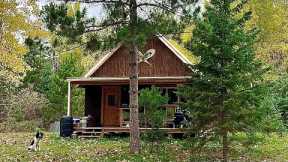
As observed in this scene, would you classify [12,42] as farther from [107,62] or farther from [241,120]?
[241,120]

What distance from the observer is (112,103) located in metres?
25.6

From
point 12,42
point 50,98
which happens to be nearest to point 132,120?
point 12,42

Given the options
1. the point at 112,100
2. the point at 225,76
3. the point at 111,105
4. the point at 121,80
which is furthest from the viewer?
the point at 112,100

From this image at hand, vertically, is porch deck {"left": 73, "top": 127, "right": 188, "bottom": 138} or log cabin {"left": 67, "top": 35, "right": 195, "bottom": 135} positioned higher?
log cabin {"left": 67, "top": 35, "right": 195, "bottom": 135}

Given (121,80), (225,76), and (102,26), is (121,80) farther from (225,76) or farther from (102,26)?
(225,76)

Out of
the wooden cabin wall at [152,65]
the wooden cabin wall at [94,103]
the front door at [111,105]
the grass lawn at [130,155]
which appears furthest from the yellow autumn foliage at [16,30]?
the wooden cabin wall at [94,103]

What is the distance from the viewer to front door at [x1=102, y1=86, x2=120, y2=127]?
25375 mm

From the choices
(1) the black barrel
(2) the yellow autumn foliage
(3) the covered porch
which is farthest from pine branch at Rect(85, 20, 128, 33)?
(1) the black barrel

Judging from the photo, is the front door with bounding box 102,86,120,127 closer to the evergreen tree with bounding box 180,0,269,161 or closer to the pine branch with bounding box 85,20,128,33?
the pine branch with bounding box 85,20,128,33

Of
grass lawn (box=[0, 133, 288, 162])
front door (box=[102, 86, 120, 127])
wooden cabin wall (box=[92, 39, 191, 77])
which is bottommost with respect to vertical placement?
grass lawn (box=[0, 133, 288, 162])

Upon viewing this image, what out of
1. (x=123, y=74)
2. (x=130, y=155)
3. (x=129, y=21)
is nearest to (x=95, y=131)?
(x=123, y=74)

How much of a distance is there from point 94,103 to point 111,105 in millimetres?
1476

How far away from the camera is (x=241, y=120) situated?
13.6 m

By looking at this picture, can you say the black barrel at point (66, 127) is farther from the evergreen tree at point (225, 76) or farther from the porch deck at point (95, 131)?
the evergreen tree at point (225, 76)
